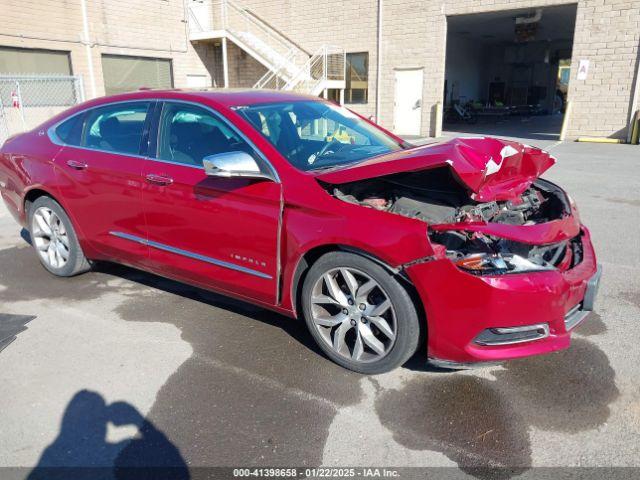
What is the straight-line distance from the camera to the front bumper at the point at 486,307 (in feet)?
8.59

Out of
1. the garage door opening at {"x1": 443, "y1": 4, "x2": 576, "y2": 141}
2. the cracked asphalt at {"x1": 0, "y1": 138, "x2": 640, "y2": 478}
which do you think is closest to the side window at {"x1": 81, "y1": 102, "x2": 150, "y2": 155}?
the cracked asphalt at {"x1": 0, "y1": 138, "x2": 640, "y2": 478}

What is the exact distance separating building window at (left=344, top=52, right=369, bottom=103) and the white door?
136 centimetres

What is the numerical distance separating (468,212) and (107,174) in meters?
2.74

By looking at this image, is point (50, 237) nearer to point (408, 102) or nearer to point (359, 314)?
point (359, 314)

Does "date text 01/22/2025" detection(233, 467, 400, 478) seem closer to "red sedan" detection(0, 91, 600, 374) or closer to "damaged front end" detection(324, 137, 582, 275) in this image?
"red sedan" detection(0, 91, 600, 374)

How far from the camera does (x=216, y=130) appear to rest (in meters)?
3.53

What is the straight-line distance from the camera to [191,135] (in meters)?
3.66

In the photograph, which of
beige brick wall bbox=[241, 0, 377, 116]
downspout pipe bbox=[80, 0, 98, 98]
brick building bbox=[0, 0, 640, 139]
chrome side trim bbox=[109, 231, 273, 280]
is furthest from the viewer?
beige brick wall bbox=[241, 0, 377, 116]

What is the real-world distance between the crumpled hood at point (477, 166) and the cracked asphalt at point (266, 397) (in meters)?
1.15

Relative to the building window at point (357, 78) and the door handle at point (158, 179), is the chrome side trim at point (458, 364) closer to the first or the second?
the door handle at point (158, 179)

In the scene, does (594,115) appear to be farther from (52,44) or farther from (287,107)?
(52,44)

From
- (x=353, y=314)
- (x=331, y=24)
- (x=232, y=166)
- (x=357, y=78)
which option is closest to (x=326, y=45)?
(x=331, y=24)

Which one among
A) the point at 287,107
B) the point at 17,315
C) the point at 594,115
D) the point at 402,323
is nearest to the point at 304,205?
the point at 402,323

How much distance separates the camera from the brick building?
52.4ft
